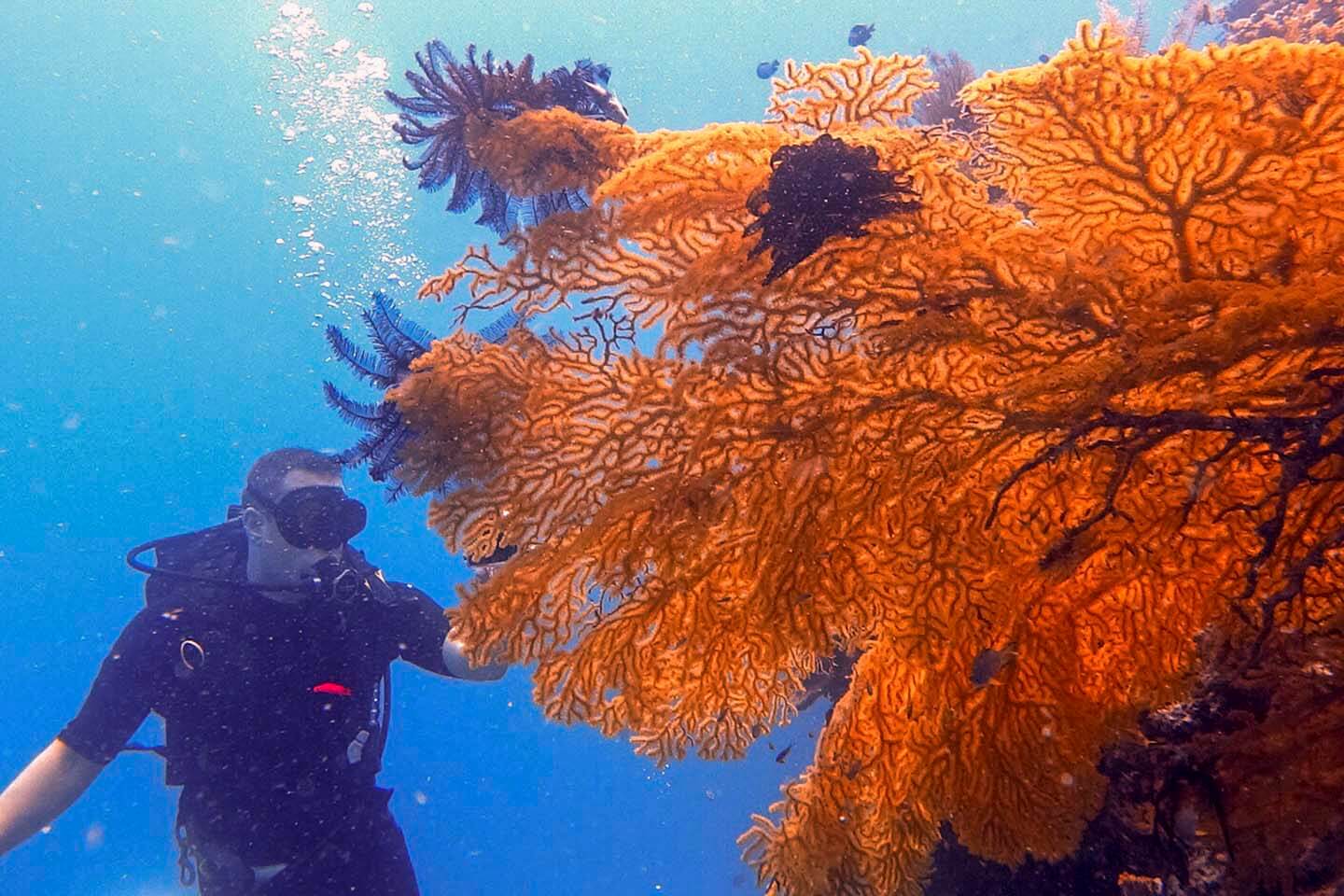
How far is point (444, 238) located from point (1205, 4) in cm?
8107

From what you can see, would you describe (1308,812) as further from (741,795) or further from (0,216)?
(0,216)

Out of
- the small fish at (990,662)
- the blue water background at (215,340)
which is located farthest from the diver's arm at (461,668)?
the blue water background at (215,340)

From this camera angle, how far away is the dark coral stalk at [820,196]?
2756 millimetres

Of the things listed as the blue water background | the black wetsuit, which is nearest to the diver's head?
the black wetsuit

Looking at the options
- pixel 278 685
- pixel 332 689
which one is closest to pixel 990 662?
pixel 332 689

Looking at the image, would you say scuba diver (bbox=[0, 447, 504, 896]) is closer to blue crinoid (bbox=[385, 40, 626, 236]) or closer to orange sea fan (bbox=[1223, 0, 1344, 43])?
blue crinoid (bbox=[385, 40, 626, 236])

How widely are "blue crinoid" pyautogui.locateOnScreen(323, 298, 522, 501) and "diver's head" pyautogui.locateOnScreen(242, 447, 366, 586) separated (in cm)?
229

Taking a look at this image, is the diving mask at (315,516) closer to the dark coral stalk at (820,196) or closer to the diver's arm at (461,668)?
the diver's arm at (461,668)

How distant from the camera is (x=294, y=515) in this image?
6.41 metres

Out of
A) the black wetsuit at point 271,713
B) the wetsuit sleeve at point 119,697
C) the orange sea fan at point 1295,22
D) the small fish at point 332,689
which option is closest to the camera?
the wetsuit sleeve at point 119,697

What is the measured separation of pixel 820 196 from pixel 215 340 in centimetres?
10251

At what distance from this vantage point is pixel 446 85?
12.4 feet

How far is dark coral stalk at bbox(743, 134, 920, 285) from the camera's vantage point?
2.76 metres

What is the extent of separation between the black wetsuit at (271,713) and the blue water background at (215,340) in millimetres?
45489
